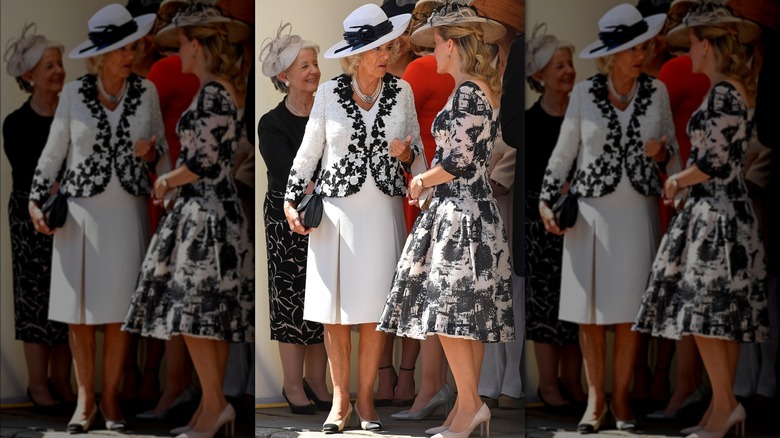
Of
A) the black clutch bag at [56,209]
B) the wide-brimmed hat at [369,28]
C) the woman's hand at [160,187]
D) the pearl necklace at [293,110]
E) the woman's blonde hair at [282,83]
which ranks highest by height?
the wide-brimmed hat at [369,28]

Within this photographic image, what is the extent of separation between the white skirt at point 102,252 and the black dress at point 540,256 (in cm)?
209

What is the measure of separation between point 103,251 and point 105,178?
404 mm

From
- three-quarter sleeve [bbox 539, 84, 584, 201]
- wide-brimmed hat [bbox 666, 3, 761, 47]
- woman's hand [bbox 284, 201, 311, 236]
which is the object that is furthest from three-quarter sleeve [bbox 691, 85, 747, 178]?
woman's hand [bbox 284, 201, 311, 236]

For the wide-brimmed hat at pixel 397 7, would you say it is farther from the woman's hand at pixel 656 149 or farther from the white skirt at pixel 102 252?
the white skirt at pixel 102 252

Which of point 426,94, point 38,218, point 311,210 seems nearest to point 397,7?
point 426,94

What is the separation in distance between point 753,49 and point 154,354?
349cm

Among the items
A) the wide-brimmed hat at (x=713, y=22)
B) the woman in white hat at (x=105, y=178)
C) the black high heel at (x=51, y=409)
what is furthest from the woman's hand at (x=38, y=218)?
the wide-brimmed hat at (x=713, y=22)

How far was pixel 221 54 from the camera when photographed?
19.3 feet

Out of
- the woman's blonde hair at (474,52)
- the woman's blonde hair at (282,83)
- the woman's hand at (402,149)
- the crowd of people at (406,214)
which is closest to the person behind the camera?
the crowd of people at (406,214)

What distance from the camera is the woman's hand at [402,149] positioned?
5.54 m

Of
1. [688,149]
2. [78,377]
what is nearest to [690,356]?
[688,149]

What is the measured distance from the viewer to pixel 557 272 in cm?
552

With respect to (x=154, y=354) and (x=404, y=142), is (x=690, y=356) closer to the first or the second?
(x=404, y=142)

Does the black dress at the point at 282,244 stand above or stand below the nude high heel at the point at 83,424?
above
